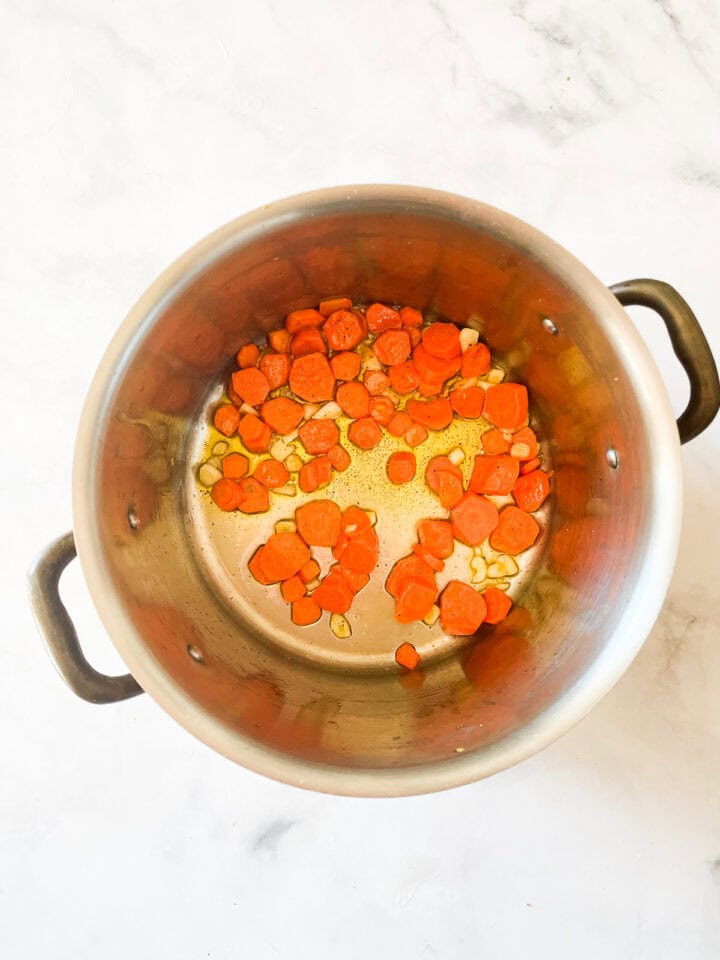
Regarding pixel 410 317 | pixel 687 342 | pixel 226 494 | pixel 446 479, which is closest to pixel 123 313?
pixel 226 494

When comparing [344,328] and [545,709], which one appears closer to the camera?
[545,709]

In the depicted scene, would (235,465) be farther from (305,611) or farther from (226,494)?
(305,611)

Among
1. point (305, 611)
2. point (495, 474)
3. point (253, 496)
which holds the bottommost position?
point (305, 611)

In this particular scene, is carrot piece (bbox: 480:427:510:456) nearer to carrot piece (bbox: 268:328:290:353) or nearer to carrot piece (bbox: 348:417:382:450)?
carrot piece (bbox: 348:417:382:450)

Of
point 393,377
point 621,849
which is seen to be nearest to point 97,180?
point 393,377

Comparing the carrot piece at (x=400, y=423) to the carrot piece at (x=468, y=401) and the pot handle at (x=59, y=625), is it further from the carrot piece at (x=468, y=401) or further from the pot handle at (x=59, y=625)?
the pot handle at (x=59, y=625)

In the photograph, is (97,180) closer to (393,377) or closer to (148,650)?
(393,377)

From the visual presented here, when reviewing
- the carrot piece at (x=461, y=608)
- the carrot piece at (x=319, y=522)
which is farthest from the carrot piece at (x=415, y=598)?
the carrot piece at (x=319, y=522)
